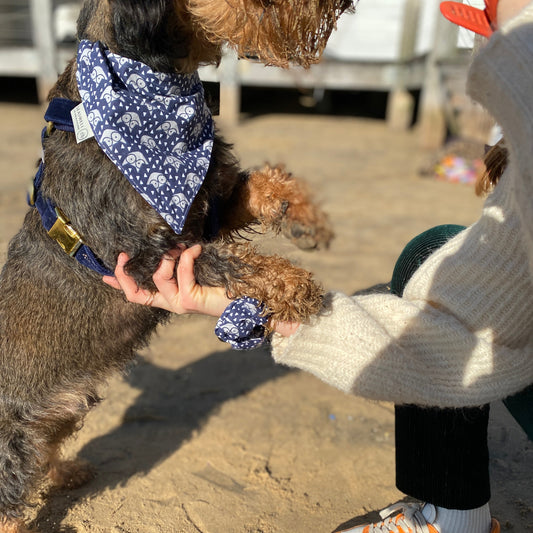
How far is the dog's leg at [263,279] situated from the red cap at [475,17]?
920 mm

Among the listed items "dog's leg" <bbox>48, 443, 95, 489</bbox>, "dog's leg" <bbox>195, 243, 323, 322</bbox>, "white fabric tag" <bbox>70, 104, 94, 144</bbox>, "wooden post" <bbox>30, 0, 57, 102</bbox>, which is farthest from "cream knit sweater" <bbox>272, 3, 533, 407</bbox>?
"wooden post" <bbox>30, 0, 57, 102</bbox>

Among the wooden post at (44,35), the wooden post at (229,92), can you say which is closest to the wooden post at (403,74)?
the wooden post at (229,92)

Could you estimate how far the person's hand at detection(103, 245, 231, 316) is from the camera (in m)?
2.04

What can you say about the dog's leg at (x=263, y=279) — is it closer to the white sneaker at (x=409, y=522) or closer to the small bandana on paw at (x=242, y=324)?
the small bandana on paw at (x=242, y=324)

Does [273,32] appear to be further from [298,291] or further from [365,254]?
[365,254]

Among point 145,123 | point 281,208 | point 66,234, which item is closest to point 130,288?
point 66,234

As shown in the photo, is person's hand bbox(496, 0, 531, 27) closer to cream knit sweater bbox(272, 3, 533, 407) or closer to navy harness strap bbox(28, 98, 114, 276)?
cream knit sweater bbox(272, 3, 533, 407)

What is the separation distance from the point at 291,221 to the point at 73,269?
3.04ft

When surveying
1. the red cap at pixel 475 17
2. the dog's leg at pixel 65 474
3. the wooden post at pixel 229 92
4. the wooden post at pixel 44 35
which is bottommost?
the dog's leg at pixel 65 474

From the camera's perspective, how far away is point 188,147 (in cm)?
225

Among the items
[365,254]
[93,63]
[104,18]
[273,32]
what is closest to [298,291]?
[273,32]

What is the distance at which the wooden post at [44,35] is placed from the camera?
9.40 m

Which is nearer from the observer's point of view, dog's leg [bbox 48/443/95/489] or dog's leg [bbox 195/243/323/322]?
dog's leg [bbox 195/243/323/322]

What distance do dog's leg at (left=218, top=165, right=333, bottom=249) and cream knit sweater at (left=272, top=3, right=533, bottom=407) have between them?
864mm
